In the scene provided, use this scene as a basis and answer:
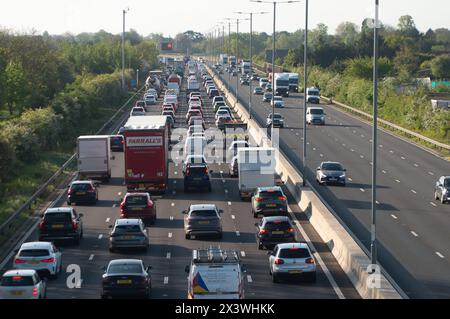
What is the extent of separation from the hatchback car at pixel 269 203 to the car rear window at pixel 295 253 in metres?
12.8

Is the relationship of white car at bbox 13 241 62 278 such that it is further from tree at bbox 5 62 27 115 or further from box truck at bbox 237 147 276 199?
tree at bbox 5 62 27 115

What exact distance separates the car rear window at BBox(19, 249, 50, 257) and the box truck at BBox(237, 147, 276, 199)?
747 inches

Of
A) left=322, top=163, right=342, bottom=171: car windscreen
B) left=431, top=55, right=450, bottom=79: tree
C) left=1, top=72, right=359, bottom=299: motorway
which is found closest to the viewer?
left=1, top=72, right=359, bottom=299: motorway

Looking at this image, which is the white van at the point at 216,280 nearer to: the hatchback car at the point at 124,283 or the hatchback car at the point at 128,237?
the hatchback car at the point at 124,283

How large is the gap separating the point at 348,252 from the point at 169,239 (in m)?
9.00

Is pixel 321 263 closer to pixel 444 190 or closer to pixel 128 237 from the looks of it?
pixel 128 237

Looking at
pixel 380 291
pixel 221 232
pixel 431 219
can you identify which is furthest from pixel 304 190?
pixel 380 291

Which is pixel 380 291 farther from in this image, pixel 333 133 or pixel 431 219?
pixel 333 133

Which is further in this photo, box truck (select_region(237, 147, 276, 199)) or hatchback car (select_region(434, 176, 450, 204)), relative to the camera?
box truck (select_region(237, 147, 276, 199))

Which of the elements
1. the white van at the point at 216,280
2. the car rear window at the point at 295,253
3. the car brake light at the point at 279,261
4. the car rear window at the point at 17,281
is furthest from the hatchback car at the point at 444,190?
the car rear window at the point at 17,281

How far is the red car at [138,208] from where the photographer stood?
43094mm

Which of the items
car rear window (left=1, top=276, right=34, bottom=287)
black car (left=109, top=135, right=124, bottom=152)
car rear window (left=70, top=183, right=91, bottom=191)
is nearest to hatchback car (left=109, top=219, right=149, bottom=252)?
car rear window (left=1, top=276, right=34, bottom=287)

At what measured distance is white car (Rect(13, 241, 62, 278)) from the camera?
31625mm

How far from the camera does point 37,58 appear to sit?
114375 millimetres
